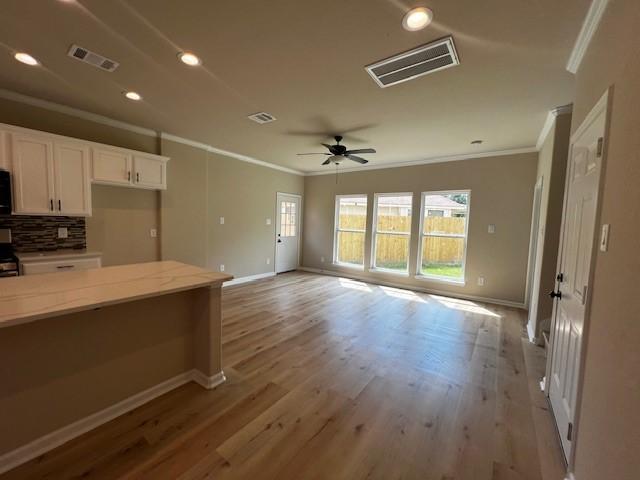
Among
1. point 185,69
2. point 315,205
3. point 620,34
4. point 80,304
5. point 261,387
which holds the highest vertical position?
point 185,69

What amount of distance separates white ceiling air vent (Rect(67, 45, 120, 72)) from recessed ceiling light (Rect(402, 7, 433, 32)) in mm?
2409

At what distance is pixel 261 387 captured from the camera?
7.53 ft

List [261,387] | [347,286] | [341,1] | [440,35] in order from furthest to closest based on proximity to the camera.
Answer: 1. [347,286]
2. [261,387]
3. [440,35]
4. [341,1]

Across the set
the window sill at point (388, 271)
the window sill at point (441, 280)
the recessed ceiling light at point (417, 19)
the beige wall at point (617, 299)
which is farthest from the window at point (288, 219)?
the beige wall at point (617, 299)

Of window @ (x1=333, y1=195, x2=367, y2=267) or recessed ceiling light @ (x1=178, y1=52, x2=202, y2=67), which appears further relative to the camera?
window @ (x1=333, y1=195, x2=367, y2=267)

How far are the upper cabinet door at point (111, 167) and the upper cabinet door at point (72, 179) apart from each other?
10 centimetres

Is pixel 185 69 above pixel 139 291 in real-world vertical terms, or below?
above

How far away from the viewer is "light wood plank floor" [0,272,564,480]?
1567 mm

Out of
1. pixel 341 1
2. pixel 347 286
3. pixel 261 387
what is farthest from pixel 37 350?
pixel 347 286

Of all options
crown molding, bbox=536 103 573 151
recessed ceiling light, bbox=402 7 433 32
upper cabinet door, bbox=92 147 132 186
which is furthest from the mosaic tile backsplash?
crown molding, bbox=536 103 573 151

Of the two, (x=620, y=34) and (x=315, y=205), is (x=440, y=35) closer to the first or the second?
(x=620, y=34)

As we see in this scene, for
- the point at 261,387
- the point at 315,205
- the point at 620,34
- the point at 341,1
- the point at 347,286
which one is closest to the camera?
the point at 620,34

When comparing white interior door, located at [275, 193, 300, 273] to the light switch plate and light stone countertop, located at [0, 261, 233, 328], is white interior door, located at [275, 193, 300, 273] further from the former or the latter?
the light switch plate

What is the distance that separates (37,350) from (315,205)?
19.9ft
